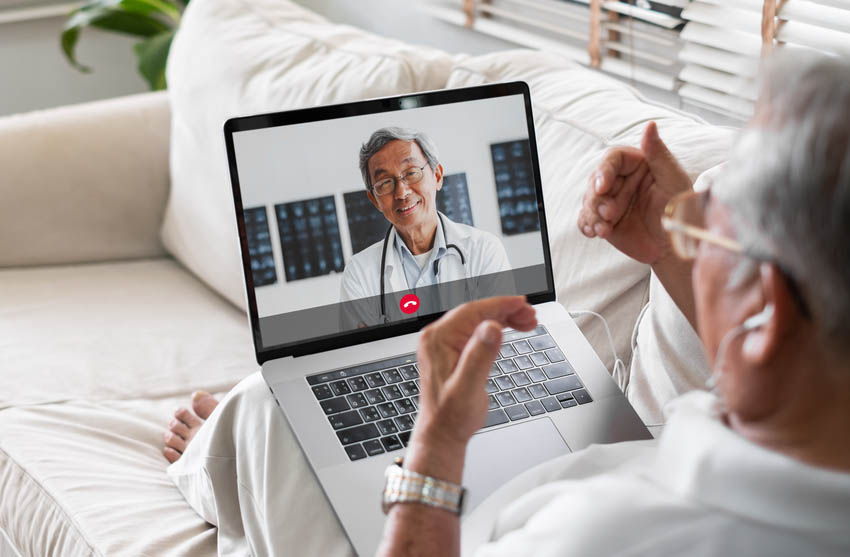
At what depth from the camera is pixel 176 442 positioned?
1.29 meters

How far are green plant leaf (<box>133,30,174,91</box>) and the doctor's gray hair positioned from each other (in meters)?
1.56

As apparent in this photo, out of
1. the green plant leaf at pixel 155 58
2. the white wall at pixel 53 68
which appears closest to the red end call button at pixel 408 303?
the green plant leaf at pixel 155 58

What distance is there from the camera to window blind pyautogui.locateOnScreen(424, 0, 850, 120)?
1.26 meters

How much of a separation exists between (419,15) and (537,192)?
47.5 inches

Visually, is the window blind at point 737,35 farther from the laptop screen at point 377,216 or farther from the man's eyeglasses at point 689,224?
the man's eyeglasses at point 689,224

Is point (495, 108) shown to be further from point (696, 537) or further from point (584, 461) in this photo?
point (696, 537)

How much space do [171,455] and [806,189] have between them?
1022 mm

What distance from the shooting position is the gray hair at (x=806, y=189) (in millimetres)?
499

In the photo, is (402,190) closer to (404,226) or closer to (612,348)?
(404,226)

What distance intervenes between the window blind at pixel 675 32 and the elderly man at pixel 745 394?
63 cm

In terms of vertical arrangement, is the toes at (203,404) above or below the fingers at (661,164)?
below

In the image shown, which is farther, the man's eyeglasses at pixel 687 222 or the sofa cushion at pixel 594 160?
the sofa cushion at pixel 594 160

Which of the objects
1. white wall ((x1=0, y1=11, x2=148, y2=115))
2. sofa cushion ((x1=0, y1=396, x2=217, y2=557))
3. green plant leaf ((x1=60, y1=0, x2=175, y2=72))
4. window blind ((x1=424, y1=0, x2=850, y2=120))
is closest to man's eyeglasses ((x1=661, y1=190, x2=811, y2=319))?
window blind ((x1=424, y1=0, x2=850, y2=120))

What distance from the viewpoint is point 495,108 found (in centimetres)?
108
